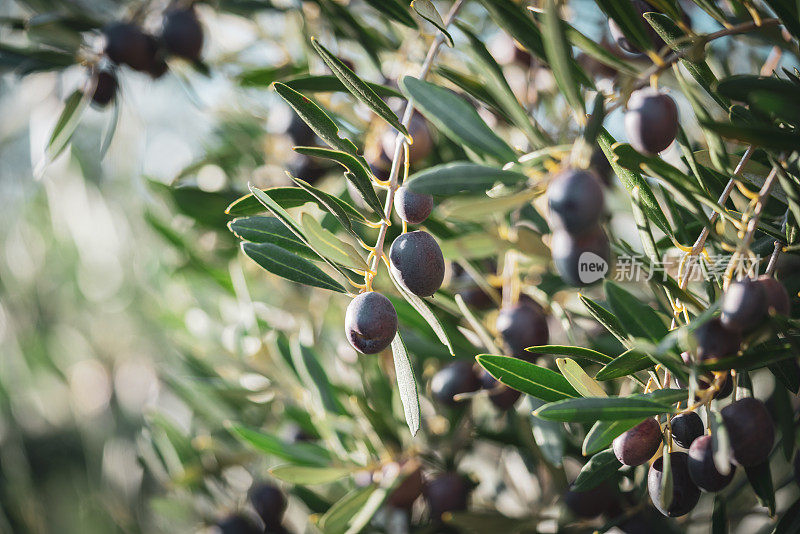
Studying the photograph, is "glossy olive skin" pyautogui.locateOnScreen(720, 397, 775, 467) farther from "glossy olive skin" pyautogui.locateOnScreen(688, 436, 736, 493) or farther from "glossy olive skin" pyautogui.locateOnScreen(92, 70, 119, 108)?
"glossy olive skin" pyautogui.locateOnScreen(92, 70, 119, 108)

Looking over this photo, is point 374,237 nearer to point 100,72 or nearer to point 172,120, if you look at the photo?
point 100,72

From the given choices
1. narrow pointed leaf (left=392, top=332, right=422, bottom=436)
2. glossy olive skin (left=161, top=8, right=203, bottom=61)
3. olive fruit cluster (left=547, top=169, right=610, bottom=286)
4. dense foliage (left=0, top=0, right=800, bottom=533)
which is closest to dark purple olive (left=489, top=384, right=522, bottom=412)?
dense foliage (left=0, top=0, right=800, bottom=533)

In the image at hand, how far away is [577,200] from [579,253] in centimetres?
4

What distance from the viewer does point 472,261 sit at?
0.76m

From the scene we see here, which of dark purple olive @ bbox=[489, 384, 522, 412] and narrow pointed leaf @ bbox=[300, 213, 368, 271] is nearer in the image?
narrow pointed leaf @ bbox=[300, 213, 368, 271]

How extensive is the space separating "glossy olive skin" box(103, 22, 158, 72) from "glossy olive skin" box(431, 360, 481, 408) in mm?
611

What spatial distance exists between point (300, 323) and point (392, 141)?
1.55 ft

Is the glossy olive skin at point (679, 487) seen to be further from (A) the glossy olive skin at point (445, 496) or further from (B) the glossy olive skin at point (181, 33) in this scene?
(B) the glossy olive skin at point (181, 33)

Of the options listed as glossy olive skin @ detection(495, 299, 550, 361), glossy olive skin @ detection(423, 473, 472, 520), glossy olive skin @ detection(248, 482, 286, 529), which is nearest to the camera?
glossy olive skin @ detection(495, 299, 550, 361)

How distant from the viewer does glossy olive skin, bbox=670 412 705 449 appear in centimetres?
51

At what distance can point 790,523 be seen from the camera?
620mm

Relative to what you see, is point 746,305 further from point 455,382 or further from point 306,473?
point 306,473

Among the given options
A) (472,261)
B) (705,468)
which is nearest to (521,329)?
(472,261)

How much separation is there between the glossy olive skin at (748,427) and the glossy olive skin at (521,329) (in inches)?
8.6
